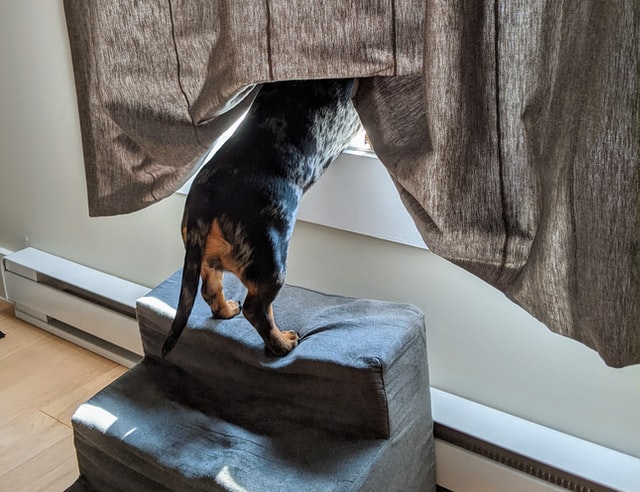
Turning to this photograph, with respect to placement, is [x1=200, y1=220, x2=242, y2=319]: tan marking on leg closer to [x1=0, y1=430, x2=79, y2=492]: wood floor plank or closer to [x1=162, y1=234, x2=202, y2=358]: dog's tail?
[x1=162, y1=234, x2=202, y2=358]: dog's tail

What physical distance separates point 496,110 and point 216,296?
1.80 feet

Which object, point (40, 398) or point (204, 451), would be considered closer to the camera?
point (204, 451)

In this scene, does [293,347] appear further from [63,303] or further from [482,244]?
[63,303]

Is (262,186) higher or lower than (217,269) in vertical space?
higher

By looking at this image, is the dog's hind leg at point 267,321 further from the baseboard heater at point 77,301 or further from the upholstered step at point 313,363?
the baseboard heater at point 77,301

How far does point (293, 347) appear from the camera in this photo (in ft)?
3.51

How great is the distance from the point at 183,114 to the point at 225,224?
0.62ft

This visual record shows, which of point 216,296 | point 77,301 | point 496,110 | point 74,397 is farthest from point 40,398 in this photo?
point 496,110

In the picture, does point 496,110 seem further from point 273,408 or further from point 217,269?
point 273,408

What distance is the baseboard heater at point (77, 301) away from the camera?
1638mm

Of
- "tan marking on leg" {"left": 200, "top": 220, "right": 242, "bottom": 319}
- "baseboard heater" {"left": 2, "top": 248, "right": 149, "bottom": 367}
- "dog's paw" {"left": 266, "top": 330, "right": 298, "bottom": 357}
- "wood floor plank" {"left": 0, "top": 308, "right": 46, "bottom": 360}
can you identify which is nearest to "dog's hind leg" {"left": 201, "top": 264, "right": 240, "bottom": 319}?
"tan marking on leg" {"left": 200, "top": 220, "right": 242, "bottom": 319}

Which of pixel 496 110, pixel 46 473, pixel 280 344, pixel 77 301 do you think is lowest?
pixel 46 473

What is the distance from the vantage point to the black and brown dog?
96 centimetres

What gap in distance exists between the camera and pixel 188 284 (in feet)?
3.33
